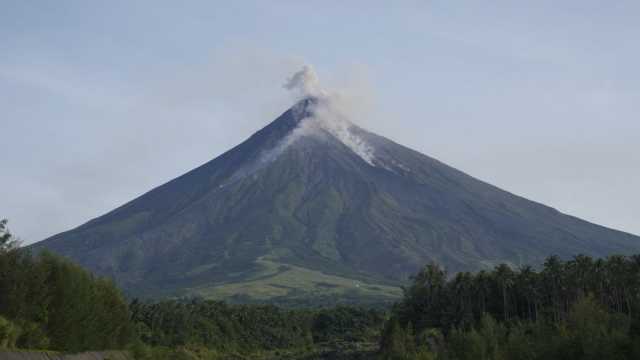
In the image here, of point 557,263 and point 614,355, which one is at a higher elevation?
point 557,263

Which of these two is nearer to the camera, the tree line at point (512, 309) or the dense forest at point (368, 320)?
the dense forest at point (368, 320)

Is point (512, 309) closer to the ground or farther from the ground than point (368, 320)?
farther from the ground

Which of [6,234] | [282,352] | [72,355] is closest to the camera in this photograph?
[72,355]

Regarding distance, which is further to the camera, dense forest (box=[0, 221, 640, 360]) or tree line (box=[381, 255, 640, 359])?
tree line (box=[381, 255, 640, 359])

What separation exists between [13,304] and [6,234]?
22.2ft

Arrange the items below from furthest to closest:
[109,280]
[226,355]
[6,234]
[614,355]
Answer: [226,355] < [109,280] < [6,234] < [614,355]

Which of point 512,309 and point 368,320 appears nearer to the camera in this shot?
point 512,309

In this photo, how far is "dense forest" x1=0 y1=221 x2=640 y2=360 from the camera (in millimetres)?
62094

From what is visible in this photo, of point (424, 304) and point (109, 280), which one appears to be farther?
point (424, 304)

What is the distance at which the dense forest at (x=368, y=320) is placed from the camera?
62094 mm

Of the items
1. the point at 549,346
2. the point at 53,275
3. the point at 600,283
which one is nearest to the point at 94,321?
the point at 53,275

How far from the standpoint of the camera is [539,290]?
10062 centimetres

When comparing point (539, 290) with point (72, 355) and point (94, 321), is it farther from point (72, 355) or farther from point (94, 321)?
point (72, 355)

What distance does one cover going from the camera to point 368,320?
490 feet
